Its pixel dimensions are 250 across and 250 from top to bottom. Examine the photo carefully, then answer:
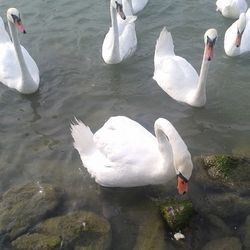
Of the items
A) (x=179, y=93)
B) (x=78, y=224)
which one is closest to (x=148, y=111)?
(x=179, y=93)

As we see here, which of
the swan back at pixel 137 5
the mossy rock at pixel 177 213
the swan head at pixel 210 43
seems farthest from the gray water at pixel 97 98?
the swan head at pixel 210 43

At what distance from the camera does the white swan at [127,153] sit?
6.31 metres

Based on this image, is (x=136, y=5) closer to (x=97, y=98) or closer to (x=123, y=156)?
(x=97, y=98)

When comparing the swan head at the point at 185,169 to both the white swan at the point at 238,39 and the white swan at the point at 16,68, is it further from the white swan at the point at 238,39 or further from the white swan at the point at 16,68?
the white swan at the point at 238,39

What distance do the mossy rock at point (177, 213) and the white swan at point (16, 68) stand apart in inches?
160

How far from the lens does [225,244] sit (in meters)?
6.02

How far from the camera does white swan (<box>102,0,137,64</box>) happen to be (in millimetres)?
9508

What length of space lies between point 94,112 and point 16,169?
6.40 feet

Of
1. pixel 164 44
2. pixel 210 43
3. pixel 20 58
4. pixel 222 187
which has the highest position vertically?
pixel 210 43

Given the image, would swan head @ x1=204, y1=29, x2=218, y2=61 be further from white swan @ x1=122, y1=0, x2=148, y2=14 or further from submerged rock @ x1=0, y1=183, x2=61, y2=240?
white swan @ x1=122, y1=0, x2=148, y2=14

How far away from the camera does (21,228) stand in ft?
20.8

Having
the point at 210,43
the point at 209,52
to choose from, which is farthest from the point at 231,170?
the point at 210,43

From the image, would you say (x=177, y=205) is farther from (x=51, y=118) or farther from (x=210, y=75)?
(x=210, y=75)

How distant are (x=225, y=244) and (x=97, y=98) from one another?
4.10 m
